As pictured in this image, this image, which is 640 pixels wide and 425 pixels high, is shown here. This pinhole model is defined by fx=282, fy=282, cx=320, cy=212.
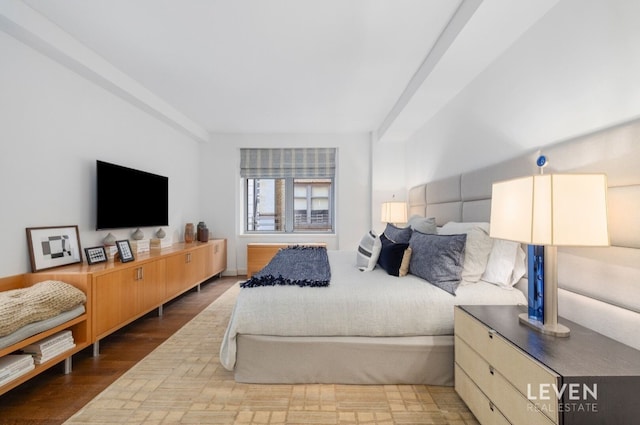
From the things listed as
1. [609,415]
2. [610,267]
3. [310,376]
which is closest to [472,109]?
[610,267]

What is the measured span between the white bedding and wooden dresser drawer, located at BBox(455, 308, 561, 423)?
0.22 meters

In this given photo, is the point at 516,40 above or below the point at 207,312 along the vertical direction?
above

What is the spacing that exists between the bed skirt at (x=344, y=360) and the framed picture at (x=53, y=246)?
1693 millimetres

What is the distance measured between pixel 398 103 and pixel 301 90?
1.20m

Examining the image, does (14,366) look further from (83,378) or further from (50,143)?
(50,143)

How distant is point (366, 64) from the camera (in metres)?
2.63

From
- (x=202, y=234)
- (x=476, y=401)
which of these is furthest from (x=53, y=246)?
(x=476, y=401)

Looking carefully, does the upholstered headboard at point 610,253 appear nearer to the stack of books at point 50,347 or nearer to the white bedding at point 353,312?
the white bedding at point 353,312

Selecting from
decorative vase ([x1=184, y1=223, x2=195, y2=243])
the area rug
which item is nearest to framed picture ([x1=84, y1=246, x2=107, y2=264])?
the area rug

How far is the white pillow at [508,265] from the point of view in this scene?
1.82 meters

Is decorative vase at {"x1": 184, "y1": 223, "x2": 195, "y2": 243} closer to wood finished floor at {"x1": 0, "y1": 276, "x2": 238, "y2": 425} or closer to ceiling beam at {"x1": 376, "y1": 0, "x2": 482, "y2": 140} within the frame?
wood finished floor at {"x1": 0, "y1": 276, "x2": 238, "y2": 425}

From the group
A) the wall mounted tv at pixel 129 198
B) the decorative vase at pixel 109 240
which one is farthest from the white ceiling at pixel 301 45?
the decorative vase at pixel 109 240

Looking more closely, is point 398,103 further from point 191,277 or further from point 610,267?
point 191,277

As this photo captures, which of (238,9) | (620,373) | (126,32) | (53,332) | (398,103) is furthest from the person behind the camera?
(398,103)
